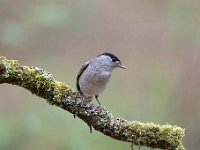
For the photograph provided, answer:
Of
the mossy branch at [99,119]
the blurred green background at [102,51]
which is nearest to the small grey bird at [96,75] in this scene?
the mossy branch at [99,119]

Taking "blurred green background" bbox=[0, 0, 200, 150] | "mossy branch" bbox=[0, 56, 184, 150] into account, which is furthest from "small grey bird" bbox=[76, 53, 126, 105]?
"blurred green background" bbox=[0, 0, 200, 150]

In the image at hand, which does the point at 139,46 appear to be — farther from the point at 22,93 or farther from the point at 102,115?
the point at 102,115

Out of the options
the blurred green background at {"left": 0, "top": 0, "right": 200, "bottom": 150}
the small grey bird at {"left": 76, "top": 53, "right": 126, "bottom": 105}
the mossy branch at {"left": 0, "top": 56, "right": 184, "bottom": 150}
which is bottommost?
the mossy branch at {"left": 0, "top": 56, "right": 184, "bottom": 150}

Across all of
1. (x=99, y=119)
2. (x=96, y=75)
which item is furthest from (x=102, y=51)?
(x=99, y=119)

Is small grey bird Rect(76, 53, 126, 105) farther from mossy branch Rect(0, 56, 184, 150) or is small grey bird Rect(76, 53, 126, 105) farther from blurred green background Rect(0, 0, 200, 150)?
blurred green background Rect(0, 0, 200, 150)

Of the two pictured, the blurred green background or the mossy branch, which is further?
the blurred green background

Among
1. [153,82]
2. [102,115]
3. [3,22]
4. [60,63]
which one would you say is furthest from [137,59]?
[102,115]

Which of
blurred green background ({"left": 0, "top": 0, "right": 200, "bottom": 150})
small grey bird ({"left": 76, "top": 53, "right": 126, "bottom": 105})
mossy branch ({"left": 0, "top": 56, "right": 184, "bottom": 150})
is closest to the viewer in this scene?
mossy branch ({"left": 0, "top": 56, "right": 184, "bottom": 150})

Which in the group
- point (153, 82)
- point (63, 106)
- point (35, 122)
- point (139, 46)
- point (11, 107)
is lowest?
point (63, 106)
